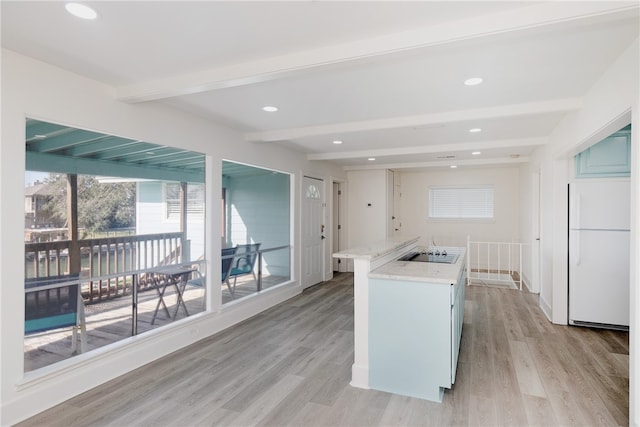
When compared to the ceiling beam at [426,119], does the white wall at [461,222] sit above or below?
below

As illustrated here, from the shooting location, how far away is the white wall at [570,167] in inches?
80.9

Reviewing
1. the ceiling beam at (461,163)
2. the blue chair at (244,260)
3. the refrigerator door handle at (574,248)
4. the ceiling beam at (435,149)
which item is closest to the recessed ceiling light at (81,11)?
the blue chair at (244,260)

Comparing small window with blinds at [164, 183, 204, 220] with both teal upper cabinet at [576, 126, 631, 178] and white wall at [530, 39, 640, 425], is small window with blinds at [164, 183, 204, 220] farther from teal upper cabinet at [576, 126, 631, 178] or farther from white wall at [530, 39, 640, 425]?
teal upper cabinet at [576, 126, 631, 178]

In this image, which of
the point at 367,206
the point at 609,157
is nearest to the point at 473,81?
the point at 609,157

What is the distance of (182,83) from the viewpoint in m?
2.66

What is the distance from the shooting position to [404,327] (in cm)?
270

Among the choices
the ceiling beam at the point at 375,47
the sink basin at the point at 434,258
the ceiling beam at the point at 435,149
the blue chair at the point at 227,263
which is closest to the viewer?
the ceiling beam at the point at 375,47

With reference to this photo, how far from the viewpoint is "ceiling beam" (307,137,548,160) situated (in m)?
4.89

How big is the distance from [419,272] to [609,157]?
2806mm

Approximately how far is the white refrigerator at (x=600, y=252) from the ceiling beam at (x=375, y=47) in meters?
2.88

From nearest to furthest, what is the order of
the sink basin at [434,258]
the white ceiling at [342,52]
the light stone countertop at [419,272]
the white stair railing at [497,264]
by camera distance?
the white ceiling at [342,52] < the light stone countertop at [419,272] < the sink basin at [434,258] < the white stair railing at [497,264]

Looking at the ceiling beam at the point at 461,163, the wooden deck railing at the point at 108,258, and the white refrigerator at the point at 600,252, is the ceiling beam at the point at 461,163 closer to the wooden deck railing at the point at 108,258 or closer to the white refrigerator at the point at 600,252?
the white refrigerator at the point at 600,252

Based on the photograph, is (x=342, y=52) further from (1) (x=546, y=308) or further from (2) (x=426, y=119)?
(1) (x=546, y=308)

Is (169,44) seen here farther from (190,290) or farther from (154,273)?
(190,290)
